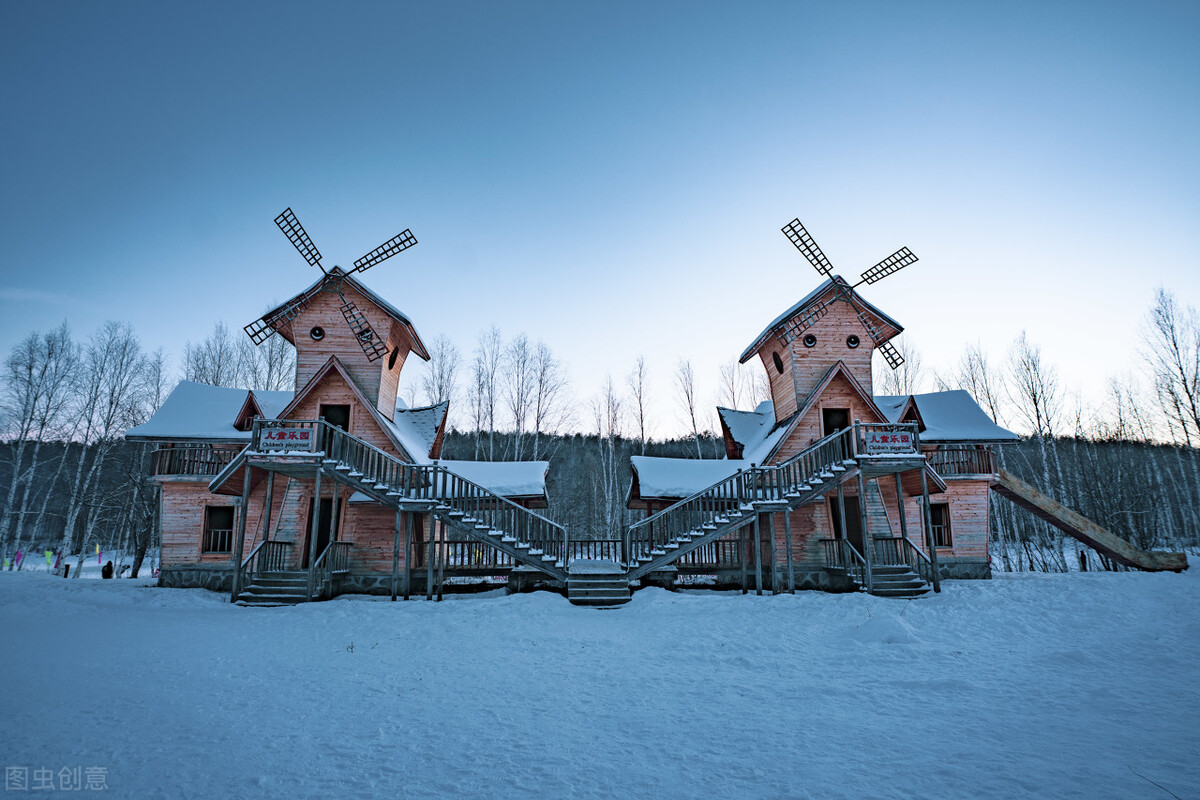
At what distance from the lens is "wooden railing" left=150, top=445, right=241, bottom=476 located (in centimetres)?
2156

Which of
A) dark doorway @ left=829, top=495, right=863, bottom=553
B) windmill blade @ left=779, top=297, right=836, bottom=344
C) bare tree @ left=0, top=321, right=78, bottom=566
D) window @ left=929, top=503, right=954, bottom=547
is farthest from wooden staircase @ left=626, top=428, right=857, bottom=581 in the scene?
bare tree @ left=0, top=321, right=78, bottom=566

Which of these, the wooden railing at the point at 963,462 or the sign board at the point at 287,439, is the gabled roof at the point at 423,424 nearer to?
the sign board at the point at 287,439

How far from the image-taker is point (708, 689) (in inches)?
309

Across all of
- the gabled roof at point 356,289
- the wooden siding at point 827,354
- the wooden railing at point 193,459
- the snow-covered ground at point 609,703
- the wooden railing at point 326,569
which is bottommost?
the snow-covered ground at point 609,703

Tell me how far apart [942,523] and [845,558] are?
845 centimetres

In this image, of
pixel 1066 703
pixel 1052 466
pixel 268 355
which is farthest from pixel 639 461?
pixel 1052 466

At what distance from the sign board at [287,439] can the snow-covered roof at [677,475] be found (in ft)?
37.7

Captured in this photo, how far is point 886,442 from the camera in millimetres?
18141

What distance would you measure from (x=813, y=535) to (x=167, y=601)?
21891 mm

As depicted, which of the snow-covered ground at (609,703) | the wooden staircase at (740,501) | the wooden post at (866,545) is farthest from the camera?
the wooden staircase at (740,501)

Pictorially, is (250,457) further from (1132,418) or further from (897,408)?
(1132,418)

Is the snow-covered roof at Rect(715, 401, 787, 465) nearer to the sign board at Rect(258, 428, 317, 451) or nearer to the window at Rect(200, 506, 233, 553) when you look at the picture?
the sign board at Rect(258, 428, 317, 451)

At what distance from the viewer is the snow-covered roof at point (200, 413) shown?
2139cm

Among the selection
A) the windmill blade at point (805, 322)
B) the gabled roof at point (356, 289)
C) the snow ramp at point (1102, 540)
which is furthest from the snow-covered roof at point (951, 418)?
the gabled roof at point (356, 289)
